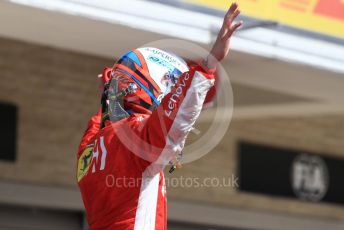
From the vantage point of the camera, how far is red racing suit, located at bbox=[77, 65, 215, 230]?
3.93 meters

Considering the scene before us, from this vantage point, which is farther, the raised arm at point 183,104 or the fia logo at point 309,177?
the fia logo at point 309,177

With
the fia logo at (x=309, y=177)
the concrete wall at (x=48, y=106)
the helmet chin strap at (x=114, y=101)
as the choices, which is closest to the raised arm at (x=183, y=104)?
the helmet chin strap at (x=114, y=101)

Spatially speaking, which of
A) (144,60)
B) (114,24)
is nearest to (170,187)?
(114,24)

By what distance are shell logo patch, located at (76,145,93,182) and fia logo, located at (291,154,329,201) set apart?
310 inches

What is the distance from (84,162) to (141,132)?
559 millimetres

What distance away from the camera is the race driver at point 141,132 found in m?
3.92

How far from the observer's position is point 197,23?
797 centimetres

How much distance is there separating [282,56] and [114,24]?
5.53 feet

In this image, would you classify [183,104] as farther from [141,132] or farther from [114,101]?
[114,101]

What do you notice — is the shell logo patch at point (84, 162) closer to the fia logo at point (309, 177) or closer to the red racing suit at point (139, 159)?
the red racing suit at point (139, 159)

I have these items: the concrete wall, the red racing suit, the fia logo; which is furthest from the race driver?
the fia logo

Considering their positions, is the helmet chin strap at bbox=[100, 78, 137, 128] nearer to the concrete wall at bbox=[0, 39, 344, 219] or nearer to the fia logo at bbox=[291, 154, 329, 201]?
the concrete wall at bbox=[0, 39, 344, 219]

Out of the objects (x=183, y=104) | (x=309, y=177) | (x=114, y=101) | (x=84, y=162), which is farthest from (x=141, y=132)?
(x=309, y=177)

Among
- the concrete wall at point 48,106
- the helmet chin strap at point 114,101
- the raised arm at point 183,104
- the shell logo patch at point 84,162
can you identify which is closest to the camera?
the raised arm at point 183,104
